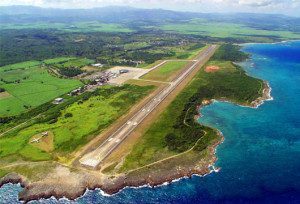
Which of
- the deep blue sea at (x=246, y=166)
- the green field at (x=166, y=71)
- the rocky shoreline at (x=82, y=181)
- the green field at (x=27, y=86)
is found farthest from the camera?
the green field at (x=166, y=71)

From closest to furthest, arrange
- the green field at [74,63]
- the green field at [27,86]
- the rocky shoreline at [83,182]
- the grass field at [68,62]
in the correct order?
1. the rocky shoreline at [83,182]
2. the green field at [27,86]
3. the green field at [74,63]
4. the grass field at [68,62]

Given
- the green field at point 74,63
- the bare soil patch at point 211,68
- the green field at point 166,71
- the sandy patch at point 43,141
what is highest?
the bare soil patch at point 211,68

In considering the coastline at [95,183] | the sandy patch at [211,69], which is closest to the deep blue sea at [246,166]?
the coastline at [95,183]

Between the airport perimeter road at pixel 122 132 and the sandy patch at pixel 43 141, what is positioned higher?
the airport perimeter road at pixel 122 132

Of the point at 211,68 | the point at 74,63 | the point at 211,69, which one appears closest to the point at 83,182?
the point at 211,69

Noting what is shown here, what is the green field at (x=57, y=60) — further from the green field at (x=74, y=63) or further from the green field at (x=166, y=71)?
the green field at (x=166, y=71)

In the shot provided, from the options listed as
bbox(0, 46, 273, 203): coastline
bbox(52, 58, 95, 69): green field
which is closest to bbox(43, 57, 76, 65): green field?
bbox(52, 58, 95, 69): green field

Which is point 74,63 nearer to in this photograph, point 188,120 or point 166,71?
point 166,71

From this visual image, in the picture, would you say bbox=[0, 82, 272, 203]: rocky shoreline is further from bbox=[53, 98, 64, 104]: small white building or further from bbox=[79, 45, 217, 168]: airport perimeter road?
bbox=[53, 98, 64, 104]: small white building

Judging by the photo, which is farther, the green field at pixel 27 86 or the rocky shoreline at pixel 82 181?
the green field at pixel 27 86
